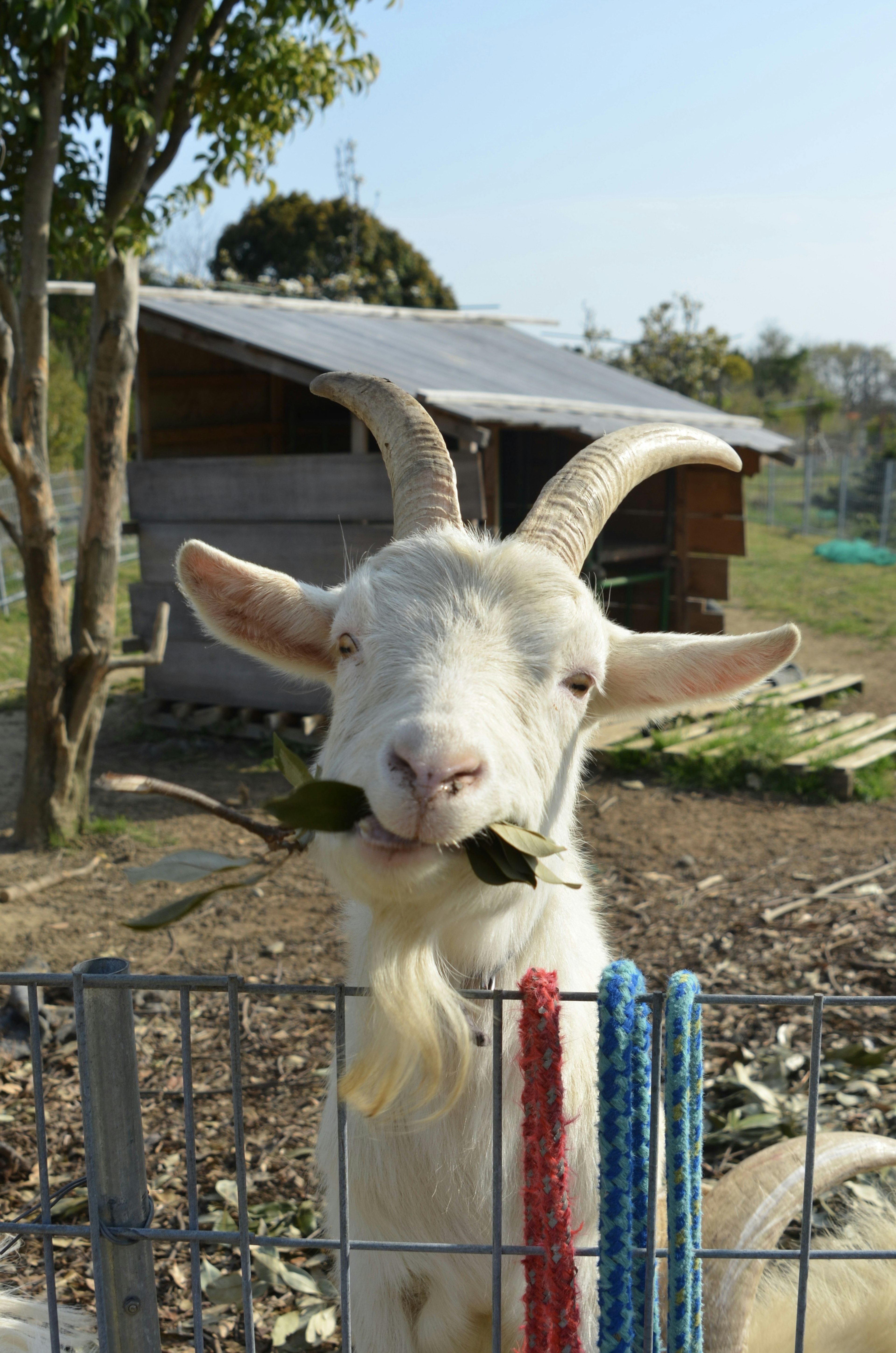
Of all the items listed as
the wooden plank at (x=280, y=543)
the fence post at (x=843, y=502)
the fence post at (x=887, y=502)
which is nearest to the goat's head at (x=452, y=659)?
the wooden plank at (x=280, y=543)

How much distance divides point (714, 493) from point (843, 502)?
1359cm

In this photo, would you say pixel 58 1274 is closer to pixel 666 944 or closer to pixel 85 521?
pixel 666 944

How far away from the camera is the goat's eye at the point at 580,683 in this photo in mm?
2088

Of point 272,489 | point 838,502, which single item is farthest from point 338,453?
point 838,502

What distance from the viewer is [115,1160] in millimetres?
1564

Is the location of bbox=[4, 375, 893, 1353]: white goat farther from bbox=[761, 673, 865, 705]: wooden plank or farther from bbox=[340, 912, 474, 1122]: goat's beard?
bbox=[761, 673, 865, 705]: wooden plank

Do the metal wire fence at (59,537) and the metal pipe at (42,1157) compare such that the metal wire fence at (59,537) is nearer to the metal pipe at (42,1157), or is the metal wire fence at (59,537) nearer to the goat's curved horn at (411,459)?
the goat's curved horn at (411,459)

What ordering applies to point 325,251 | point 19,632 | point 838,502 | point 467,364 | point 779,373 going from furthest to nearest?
point 779,373, point 325,251, point 838,502, point 19,632, point 467,364

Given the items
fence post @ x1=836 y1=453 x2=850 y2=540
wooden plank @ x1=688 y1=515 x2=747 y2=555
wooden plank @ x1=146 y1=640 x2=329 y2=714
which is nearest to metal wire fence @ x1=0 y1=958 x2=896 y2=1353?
wooden plank @ x1=146 y1=640 x2=329 y2=714

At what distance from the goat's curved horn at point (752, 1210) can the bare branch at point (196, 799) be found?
120cm

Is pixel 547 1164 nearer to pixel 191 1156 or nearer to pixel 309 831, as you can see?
pixel 191 1156

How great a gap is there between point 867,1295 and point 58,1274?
2125 millimetres

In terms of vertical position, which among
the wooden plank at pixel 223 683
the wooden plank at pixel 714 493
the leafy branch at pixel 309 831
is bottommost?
the wooden plank at pixel 223 683

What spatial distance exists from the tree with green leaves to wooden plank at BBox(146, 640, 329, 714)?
2.06 meters
